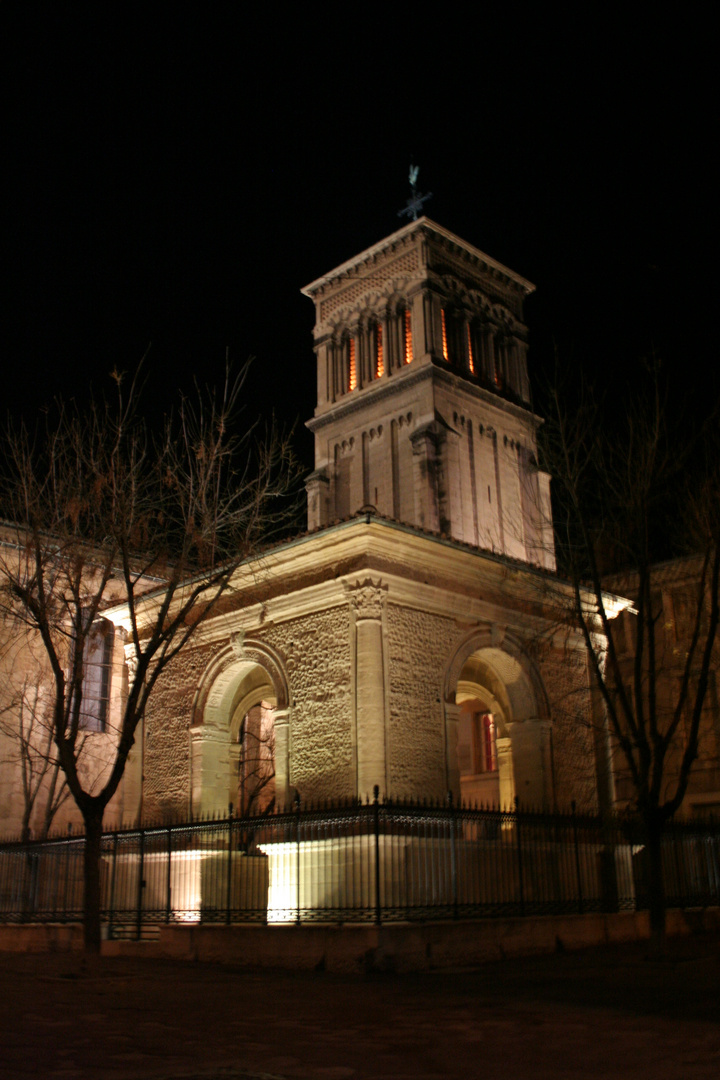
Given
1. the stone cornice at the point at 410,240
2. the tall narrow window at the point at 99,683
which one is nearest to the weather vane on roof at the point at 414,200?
the stone cornice at the point at 410,240

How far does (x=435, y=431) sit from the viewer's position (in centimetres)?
3862

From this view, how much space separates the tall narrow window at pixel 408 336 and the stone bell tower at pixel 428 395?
5cm

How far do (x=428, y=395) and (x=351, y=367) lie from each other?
250 inches

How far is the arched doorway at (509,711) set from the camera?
17.9 metres

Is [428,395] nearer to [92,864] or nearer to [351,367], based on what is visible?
[351,367]

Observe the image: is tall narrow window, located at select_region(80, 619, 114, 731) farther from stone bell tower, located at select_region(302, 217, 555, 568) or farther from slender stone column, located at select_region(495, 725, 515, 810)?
stone bell tower, located at select_region(302, 217, 555, 568)

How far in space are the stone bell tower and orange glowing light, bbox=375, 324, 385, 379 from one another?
10 centimetres

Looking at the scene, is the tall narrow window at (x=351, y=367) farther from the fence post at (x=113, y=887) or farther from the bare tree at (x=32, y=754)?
the fence post at (x=113, y=887)

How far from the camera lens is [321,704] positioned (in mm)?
16969

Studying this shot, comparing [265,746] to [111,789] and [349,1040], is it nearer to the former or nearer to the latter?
[111,789]

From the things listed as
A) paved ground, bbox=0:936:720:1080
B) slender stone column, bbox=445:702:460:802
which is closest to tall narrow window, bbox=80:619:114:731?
slender stone column, bbox=445:702:460:802

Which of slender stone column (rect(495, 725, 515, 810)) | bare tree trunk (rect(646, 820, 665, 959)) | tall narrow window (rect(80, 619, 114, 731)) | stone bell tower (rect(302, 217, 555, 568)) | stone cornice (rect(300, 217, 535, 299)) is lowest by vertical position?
bare tree trunk (rect(646, 820, 665, 959))

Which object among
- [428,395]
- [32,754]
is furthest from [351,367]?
[32,754]

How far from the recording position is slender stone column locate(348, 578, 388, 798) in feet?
51.8
